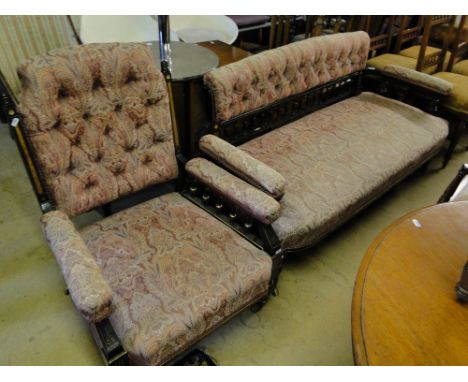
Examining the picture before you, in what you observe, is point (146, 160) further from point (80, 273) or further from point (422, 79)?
point (422, 79)

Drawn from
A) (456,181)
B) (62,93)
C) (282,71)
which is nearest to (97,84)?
(62,93)

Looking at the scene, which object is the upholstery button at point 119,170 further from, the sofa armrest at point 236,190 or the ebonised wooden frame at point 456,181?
the ebonised wooden frame at point 456,181

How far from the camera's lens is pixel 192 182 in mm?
1490

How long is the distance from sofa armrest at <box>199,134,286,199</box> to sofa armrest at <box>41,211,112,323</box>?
60 centimetres

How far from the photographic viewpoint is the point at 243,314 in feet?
4.89

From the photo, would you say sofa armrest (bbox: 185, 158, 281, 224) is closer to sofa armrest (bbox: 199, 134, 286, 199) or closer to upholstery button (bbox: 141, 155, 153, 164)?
sofa armrest (bbox: 199, 134, 286, 199)

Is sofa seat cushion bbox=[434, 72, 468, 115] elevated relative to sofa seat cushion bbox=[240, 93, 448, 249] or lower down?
elevated

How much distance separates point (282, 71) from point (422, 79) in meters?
0.95

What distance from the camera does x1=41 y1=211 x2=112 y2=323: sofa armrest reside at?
879 millimetres

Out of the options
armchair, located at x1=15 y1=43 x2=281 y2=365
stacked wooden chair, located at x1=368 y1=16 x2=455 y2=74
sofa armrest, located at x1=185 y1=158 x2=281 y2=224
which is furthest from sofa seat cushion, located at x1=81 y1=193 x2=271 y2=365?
stacked wooden chair, located at x1=368 y1=16 x2=455 y2=74

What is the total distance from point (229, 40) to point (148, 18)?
56 centimetres

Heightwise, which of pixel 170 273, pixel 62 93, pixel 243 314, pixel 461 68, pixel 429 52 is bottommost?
pixel 243 314
